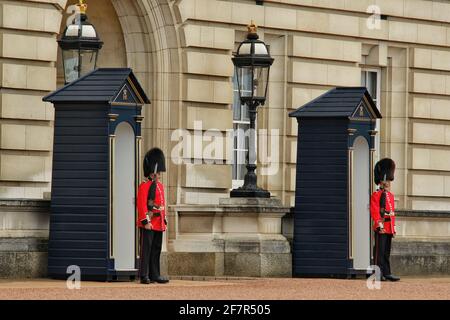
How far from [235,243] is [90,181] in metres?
3.83

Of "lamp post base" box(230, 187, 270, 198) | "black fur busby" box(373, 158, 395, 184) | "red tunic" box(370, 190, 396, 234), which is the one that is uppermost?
"black fur busby" box(373, 158, 395, 184)

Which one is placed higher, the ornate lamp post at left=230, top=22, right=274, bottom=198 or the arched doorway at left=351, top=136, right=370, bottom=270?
the ornate lamp post at left=230, top=22, right=274, bottom=198

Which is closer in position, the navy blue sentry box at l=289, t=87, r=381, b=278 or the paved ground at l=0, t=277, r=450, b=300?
the paved ground at l=0, t=277, r=450, b=300

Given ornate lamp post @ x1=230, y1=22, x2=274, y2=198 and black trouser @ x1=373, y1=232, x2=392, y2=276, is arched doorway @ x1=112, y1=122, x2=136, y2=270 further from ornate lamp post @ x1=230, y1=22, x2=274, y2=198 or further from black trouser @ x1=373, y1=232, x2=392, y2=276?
black trouser @ x1=373, y1=232, x2=392, y2=276

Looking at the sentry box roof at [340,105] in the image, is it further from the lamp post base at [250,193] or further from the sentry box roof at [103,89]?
the sentry box roof at [103,89]

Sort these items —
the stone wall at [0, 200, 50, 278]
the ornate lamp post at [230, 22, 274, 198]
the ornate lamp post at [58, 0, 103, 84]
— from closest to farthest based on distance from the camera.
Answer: the stone wall at [0, 200, 50, 278], the ornate lamp post at [58, 0, 103, 84], the ornate lamp post at [230, 22, 274, 198]

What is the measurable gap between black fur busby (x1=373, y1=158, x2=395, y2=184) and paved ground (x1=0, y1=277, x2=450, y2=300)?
1745mm

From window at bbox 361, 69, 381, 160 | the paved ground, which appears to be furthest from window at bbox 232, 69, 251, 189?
the paved ground

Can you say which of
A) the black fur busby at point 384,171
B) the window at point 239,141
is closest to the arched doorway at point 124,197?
the black fur busby at point 384,171

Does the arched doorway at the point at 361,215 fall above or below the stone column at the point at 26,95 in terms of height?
below

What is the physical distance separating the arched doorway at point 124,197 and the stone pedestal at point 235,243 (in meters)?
3.05

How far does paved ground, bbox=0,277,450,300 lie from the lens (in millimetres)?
21938

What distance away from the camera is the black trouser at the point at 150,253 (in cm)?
2442

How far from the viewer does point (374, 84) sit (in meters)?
33.2
